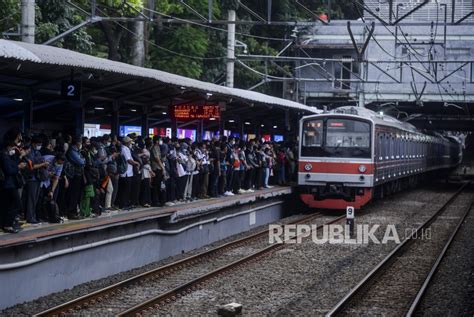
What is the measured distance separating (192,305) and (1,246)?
2.45 metres

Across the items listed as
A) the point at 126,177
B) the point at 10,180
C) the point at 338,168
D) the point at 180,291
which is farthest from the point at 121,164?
the point at 338,168

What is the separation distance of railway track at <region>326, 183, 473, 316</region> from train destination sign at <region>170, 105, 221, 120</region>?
207 inches

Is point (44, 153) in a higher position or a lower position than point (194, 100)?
lower

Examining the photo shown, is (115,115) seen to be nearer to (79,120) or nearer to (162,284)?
(79,120)

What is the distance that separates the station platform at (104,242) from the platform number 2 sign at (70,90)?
6.81ft

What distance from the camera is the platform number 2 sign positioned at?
44.6 ft

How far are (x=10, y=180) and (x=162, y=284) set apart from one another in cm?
262

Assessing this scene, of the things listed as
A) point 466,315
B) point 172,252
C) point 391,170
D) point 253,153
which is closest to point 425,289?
point 466,315

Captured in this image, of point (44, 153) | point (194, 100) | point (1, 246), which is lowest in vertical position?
point (1, 246)

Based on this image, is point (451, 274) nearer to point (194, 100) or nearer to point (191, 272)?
point (191, 272)

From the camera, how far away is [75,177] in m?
12.9

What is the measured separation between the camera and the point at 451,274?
43.1 ft

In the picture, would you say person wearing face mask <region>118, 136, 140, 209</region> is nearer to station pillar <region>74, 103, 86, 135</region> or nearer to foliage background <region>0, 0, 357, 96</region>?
station pillar <region>74, 103, 86, 135</region>

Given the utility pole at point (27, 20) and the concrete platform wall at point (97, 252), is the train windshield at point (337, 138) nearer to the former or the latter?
the concrete platform wall at point (97, 252)
